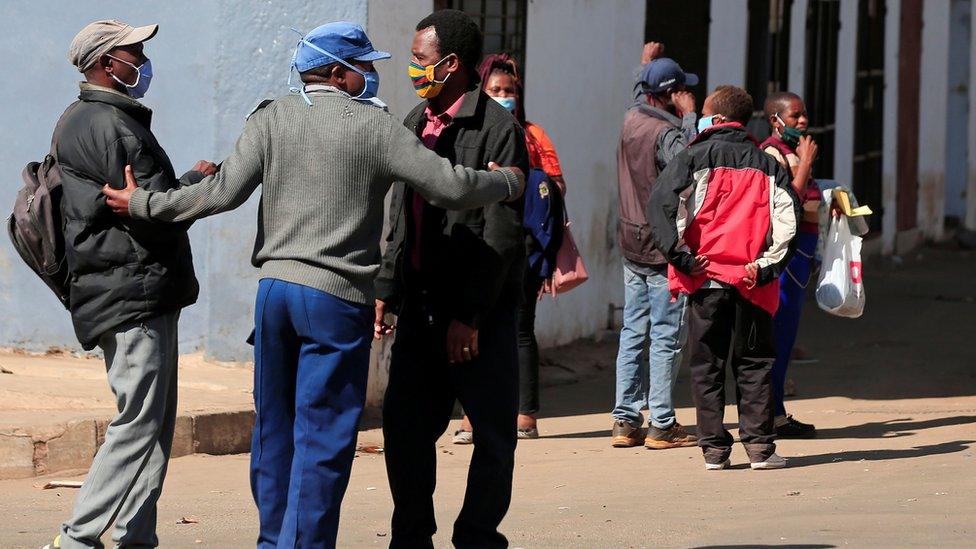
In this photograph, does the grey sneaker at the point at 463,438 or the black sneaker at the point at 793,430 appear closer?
the grey sneaker at the point at 463,438

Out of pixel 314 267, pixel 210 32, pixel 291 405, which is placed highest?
pixel 210 32

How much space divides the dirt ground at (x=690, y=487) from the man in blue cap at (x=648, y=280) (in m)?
0.18

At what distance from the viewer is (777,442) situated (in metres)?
8.23

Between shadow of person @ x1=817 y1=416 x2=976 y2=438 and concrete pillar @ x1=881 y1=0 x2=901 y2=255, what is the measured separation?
29.8ft

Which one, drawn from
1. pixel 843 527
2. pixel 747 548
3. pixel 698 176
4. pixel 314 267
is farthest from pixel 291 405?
pixel 698 176

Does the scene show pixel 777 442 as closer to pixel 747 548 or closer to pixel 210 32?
pixel 747 548

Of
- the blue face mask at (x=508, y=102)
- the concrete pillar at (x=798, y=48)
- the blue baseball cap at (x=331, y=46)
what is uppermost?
the concrete pillar at (x=798, y=48)

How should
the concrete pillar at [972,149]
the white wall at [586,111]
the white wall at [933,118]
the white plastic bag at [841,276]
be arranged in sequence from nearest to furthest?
the white plastic bag at [841,276], the white wall at [586,111], the white wall at [933,118], the concrete pillar at [972,149]

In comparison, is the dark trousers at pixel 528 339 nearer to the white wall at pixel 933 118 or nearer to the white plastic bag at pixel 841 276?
the white plastic bag at pixel 841 276

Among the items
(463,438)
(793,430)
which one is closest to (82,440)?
(463,438)

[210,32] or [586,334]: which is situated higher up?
[210,32]

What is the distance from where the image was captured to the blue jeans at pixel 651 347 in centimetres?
787

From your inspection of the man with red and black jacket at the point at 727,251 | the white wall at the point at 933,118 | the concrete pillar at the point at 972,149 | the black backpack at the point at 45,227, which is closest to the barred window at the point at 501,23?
the man with red and black jacket at the point at 727,251

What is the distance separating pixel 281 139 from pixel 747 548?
2.29 meters
